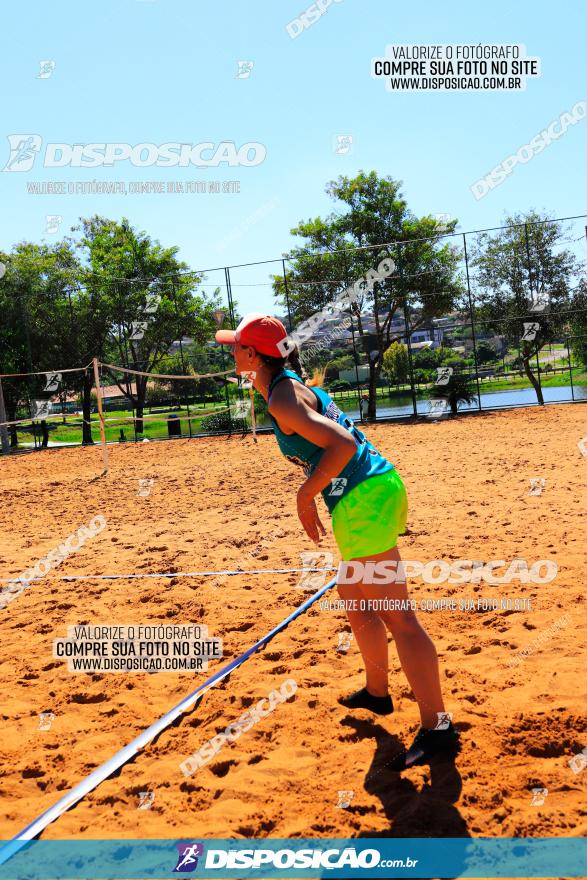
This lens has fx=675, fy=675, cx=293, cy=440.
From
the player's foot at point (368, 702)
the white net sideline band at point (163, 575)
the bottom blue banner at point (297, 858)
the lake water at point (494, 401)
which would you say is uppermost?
the lake water at point (494, 401)

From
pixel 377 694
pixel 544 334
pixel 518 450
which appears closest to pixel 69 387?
pixel 544 334

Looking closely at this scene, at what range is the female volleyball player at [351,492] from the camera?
247 centimetres

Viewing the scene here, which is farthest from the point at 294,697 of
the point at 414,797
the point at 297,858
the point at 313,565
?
the point at 313,565

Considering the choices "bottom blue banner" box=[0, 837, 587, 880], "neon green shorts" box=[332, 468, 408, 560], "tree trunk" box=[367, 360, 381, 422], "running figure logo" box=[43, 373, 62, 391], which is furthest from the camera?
"running figure logo" box=[43, 373, 62, 391]

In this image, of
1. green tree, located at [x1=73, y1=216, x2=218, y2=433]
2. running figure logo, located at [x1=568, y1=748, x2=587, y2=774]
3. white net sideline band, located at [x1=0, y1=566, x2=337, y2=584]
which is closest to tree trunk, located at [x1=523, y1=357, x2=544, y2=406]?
green tree, located at [x1=73, y1=216, x2=218, y2=433]

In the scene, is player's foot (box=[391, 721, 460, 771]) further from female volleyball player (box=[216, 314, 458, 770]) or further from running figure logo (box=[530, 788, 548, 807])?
running figure logo (box=[530, 788, 548, 807])

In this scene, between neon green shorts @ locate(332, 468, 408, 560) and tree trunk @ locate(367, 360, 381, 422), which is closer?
neon green shorts @ locate(332, 468, 408, 560)

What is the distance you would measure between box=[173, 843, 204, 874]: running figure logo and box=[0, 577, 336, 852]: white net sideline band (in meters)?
0.52

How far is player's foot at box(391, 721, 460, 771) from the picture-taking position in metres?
2.59

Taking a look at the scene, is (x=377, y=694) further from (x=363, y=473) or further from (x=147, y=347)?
(x=147, y=347)

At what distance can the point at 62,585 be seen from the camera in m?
5.51

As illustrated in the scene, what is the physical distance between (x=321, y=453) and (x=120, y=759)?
4.94 feet

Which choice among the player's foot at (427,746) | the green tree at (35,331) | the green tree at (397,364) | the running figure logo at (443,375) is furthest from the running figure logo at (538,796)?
the green tree at (35,331)

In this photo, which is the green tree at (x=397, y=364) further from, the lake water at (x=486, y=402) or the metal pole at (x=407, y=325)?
the lake water at (x=486, y=402)
